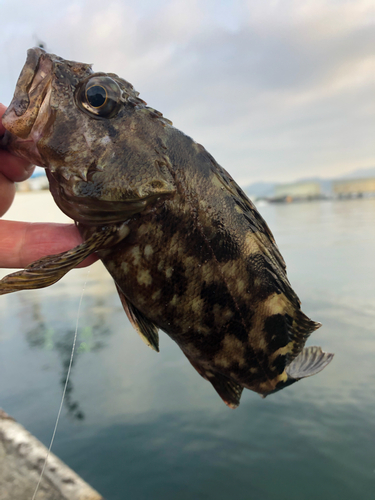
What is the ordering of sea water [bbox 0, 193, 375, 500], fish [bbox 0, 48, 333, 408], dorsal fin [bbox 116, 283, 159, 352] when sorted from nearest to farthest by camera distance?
fish [bbox 0, 48, 333, 408] → dorsal fin [bbox 116, 283, 159, 352] → sea water [bbox 0, 193, 375, 500]

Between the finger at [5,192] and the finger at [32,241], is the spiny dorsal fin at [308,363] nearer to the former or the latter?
the finger at [32,241]

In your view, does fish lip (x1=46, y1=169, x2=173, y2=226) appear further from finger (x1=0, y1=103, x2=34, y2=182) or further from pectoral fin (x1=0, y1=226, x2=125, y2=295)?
finger (x1=0, y1=103, x2=34, y2=182)

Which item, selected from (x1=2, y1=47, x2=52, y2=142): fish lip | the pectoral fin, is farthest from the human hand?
(x1=2, y1=47, x2=52, y2=142): fish lip

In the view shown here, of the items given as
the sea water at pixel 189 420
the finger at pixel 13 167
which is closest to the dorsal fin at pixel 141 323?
the finger at pixel 13 167

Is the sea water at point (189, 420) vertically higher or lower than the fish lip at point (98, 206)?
lower

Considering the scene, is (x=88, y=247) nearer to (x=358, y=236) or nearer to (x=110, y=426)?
(x=110, y=426)

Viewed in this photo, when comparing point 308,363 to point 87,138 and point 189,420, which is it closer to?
point 87,138
